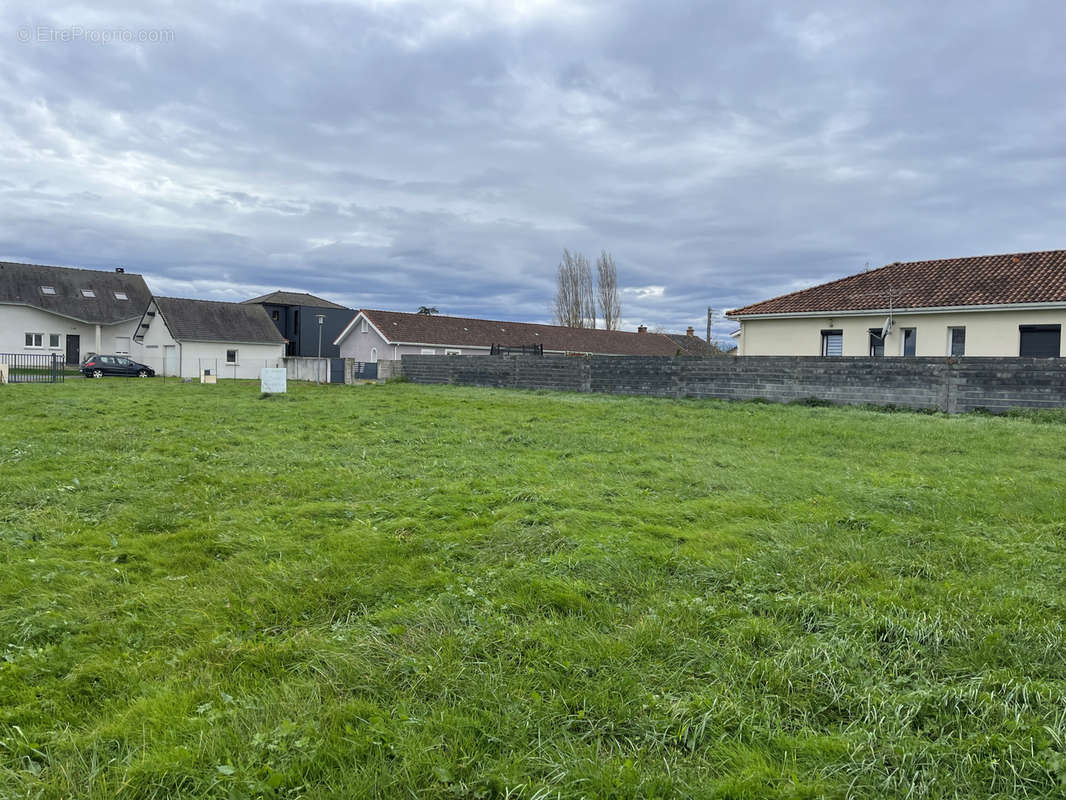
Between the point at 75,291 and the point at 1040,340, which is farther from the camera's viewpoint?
the point at 75,291

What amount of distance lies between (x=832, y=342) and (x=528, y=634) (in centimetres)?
2278

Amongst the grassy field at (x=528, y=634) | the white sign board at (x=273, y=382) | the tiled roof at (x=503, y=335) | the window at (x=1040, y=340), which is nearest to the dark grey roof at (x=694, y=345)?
the tiled roof at (x=503, y=335)

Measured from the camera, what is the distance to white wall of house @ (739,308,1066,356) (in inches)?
765

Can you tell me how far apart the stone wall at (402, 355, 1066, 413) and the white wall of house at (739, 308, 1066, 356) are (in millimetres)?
6131

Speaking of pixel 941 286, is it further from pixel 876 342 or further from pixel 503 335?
pixel 503 335

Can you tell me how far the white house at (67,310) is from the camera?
3916cm

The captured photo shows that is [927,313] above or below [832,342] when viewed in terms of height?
above

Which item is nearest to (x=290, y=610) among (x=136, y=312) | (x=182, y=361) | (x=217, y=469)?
(x=217, y=469)

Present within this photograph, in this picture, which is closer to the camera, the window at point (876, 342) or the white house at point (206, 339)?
the window at point (876, 342)

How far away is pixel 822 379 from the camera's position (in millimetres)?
17062

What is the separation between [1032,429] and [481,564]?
12.1 meters

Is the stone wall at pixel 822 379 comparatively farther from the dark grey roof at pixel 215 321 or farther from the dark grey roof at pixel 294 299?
the dark grey roof at pixel 294 299

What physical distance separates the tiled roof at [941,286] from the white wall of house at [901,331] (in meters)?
0.42

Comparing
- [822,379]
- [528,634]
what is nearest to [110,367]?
[822,379]
